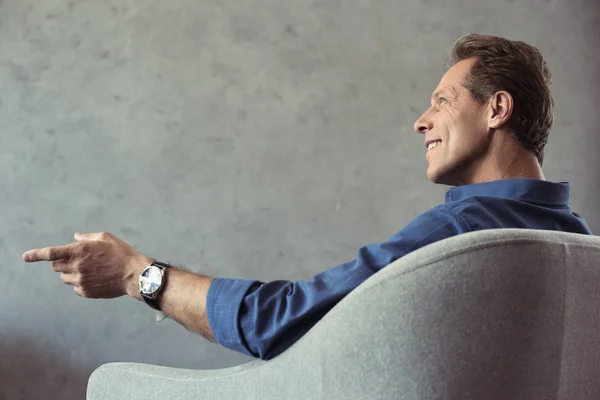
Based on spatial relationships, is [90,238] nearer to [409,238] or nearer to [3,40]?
[409,238]

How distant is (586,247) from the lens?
798 mm

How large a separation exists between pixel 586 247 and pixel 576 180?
185 cm

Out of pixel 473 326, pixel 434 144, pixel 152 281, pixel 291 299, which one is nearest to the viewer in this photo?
pixel 473 326

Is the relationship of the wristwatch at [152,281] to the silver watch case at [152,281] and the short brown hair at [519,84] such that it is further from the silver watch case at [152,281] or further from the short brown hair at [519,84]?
the short brown hair at [519,84]

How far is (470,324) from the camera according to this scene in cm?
72

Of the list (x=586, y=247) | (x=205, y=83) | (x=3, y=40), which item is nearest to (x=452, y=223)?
(x=586, y=247)

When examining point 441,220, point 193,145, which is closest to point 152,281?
point 441,220

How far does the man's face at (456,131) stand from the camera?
1292 millimetres

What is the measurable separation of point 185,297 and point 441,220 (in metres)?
0.42

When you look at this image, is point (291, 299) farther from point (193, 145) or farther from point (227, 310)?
point (193, 145)

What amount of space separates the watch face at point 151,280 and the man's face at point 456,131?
632 mm

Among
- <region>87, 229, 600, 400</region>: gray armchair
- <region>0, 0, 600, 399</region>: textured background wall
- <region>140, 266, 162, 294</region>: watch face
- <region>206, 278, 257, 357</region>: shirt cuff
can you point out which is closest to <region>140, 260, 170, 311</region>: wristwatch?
<region>140, 266, 162, 294</region>: watch face

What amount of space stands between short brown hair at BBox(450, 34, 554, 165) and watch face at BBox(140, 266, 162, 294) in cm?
75

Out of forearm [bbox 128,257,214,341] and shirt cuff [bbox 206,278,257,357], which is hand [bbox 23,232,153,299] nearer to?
forearm [bbox 128,257,214,341]
